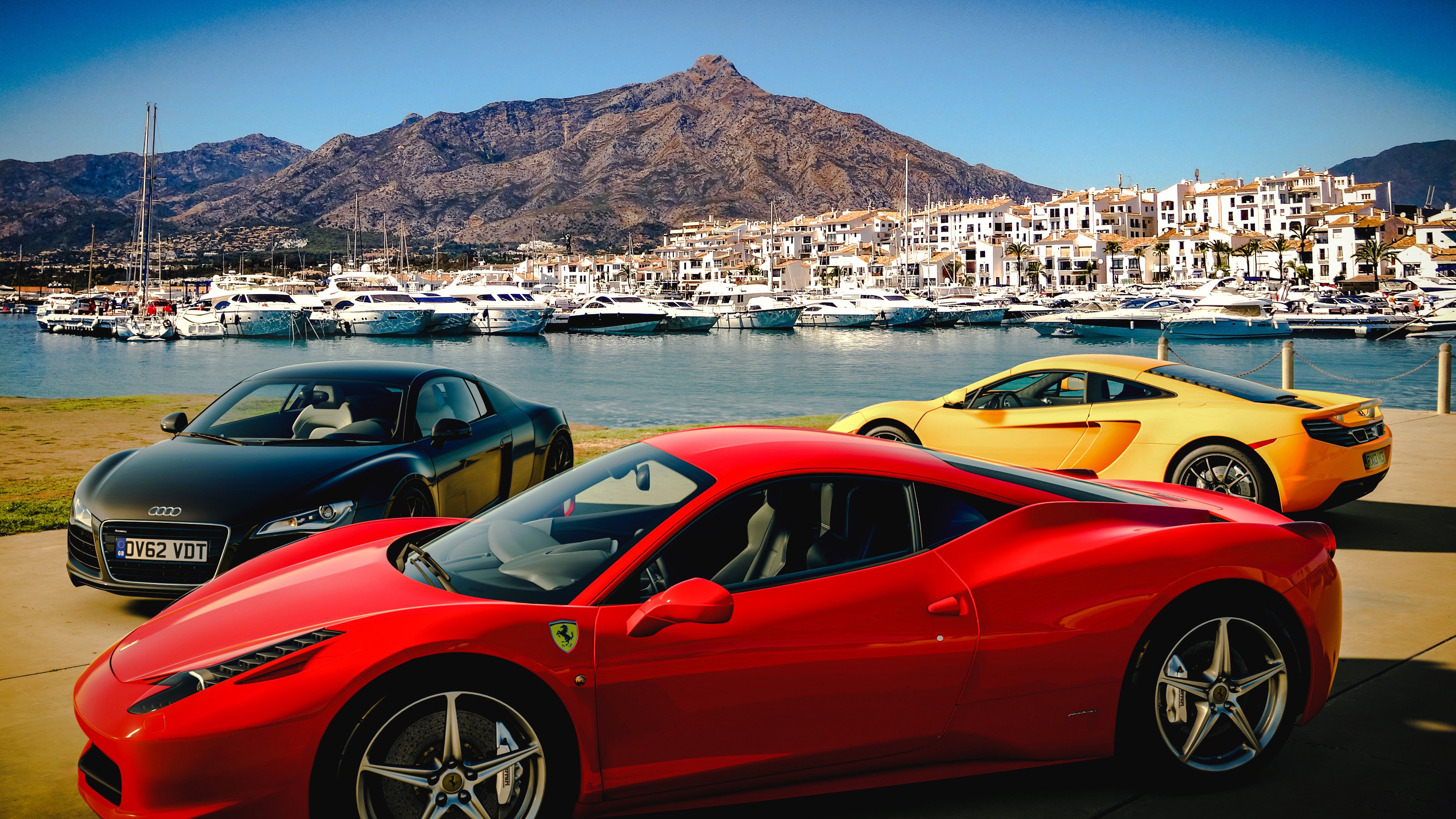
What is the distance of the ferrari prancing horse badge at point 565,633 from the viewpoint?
2.76m

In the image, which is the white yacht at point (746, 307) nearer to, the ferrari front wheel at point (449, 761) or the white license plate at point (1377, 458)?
the white license plate at point (1377, 458)

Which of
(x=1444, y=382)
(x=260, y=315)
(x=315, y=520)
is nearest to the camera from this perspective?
(x=315, y=520)

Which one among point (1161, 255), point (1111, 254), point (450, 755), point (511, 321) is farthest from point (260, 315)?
point (1161, 255)

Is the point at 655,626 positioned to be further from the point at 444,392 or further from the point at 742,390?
the point at 742,390

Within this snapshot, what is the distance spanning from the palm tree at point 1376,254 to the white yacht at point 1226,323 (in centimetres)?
5644

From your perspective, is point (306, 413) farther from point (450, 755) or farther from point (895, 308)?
point (895, 308)

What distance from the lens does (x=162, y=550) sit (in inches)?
201

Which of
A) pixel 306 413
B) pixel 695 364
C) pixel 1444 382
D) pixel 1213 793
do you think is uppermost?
pixel 695 364

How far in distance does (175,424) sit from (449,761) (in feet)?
15.4

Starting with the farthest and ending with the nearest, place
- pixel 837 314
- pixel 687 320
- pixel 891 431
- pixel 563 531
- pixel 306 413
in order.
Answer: pixel 837 314
pixel 687 320
pixel 891 431
pixel 306 413
pixel 563 531

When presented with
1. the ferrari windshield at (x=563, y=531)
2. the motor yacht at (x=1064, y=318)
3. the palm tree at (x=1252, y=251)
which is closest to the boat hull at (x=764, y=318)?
the motor yacht at (x=1064, y=318)

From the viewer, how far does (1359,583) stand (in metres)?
5.80

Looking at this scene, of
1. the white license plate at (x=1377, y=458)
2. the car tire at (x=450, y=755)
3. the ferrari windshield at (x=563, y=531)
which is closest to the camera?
the car tire at (x=450, y=755)

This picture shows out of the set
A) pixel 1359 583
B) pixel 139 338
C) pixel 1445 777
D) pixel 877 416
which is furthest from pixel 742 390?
pixel 139 338
